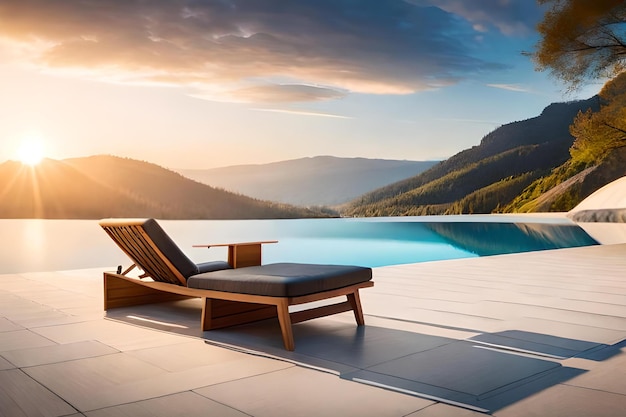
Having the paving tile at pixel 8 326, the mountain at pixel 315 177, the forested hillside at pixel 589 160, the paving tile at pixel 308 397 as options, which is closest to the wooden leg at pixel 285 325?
the paving tile at pixel 308 397

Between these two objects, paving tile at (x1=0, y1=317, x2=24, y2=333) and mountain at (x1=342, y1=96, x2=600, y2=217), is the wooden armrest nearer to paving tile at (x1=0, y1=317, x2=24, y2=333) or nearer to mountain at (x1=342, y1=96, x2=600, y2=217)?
paving tile at (x1=0, y1=317, x2=24, y2=333)

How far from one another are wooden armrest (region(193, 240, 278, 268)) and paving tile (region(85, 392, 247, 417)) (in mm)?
2258

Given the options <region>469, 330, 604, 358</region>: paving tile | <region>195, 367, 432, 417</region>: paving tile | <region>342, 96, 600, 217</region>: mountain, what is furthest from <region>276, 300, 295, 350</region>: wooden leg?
<region>342, 96, 600, 217</region>: mountain

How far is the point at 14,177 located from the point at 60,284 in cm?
3271

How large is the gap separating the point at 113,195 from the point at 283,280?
35.6 metres

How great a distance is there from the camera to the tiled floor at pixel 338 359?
230 centimetres

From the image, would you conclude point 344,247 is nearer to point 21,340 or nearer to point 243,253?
point 243,253

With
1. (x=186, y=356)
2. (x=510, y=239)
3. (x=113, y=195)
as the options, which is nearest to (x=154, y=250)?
(x=186, y=356)

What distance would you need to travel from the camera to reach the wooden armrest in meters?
4.65

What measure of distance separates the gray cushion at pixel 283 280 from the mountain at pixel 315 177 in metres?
51.1

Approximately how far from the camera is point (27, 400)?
92.6 inches

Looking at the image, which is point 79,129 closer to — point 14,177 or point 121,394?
point 14,177

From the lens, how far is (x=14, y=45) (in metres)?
25.0

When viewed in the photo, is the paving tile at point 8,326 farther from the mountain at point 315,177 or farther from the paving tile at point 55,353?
the mountain at point 315,177
